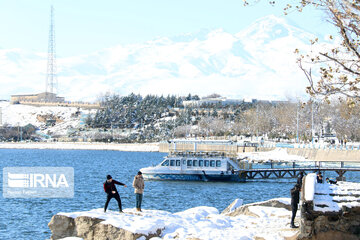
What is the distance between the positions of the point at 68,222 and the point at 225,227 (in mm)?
5903

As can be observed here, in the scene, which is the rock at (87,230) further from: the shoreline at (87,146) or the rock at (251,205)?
the shoreline at (87,146)

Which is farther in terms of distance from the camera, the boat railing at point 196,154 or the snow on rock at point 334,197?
the boat railing at point 196,154

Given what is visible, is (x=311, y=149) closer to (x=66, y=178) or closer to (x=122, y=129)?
(x=66, y=178)

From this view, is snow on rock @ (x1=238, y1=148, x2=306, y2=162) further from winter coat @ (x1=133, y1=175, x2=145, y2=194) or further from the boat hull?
winter coat @ (x1=133, y1=175, x2=145, y2=194)

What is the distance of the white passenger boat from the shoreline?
90.3 m

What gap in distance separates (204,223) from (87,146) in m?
144

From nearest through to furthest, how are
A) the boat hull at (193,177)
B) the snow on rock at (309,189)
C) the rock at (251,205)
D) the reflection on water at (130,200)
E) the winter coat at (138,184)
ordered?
the snow on rock at (309,189), the winter coat at (138,184), the rock at (251,205), the reflection on water at (130,200), the boat hull at (193,177)

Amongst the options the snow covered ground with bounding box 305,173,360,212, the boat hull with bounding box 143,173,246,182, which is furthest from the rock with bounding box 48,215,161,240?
the boat hull with bounding box 143,173,246,182

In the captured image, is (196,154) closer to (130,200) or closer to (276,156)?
(130,200)

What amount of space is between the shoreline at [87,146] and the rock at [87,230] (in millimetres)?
126890

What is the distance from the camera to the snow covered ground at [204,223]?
22.5 meters

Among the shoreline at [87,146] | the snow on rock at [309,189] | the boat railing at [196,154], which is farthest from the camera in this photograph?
the shoreline at [87,146]

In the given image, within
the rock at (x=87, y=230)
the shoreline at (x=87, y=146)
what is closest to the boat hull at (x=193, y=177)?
the rock at (x=87, y=230)

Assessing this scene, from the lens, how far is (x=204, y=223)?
25.2m
